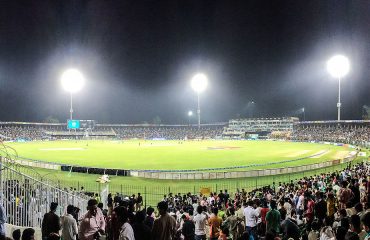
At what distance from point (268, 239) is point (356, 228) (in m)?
2.29

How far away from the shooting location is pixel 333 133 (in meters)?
87.7

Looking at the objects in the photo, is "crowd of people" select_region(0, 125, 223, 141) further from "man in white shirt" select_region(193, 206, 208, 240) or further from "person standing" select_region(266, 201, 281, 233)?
"person standing" select_region(266, 201, 281, 233)

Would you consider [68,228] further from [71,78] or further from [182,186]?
[71,78]

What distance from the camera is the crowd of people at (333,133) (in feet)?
240

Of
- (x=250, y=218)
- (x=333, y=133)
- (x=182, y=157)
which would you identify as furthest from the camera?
(x=333, y=133)

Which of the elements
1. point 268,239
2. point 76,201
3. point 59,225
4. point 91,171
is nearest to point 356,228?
point 268,239

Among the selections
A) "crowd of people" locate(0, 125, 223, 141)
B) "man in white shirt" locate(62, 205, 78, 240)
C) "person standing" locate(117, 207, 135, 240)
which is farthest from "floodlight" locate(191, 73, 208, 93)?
"person standing" locate(117, 207, 135, 240)

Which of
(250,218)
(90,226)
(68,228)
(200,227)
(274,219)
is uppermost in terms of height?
(90,226)

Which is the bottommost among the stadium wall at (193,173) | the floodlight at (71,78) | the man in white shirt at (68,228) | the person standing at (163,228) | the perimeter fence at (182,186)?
the perimeter fence at (182,186)

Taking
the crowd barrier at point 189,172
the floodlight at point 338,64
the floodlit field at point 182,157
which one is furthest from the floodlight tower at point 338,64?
the crowd barrier at point 189,172

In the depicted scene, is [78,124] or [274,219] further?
[78,124]

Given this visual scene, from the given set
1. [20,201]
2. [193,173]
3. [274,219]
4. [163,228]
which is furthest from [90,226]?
[193,173]

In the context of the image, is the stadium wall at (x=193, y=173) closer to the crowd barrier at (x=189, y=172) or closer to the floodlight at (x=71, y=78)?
the crowd barrier at (x=189, y=172)

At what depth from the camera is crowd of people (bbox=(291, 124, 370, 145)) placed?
7300cm
